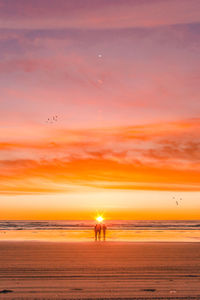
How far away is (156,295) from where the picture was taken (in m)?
9.80

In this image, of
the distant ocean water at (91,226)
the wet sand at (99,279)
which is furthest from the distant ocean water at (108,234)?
the wet sand at (99,279)

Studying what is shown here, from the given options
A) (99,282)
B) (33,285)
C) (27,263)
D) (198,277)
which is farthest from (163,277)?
(27,263)

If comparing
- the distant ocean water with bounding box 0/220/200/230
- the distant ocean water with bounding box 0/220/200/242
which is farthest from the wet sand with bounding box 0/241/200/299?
the distant ocean water with bounding box 0/220/200/230

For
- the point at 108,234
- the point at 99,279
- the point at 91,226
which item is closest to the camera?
the point at 99,279

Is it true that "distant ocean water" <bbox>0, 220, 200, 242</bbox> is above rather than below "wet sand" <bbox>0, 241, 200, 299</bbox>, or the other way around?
above

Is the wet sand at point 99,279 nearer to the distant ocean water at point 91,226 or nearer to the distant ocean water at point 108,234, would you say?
the distant ocean water at point 108,234

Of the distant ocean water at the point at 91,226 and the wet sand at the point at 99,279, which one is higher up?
the distant ocean water at the point at 91,226

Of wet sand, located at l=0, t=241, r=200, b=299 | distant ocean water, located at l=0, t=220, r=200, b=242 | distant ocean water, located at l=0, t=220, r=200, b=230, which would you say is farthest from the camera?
distant ocean water, located at l=0, t=220, r=200, b=230

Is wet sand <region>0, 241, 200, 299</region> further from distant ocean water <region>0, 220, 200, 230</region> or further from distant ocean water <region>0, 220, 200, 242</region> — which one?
distant ocean water <region>0, 220, 200, 230</region>

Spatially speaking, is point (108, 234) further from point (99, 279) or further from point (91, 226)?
point (91, 226)

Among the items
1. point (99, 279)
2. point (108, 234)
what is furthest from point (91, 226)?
point (99, 279)

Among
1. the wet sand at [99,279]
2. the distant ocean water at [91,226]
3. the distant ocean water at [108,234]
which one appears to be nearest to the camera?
the wet sand at [99,279]

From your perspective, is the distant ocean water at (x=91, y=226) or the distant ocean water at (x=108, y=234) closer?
the distant ocean water at (x=108, y=234)

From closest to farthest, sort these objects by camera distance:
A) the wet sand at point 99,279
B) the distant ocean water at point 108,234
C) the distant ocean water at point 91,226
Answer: the wet sand at point 99,279 → the distant ocean water at point 108,234 → the distant ocean water at point 91,226
